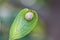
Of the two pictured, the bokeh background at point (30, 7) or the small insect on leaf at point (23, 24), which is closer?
the small insect on leaf at point (23, 24)

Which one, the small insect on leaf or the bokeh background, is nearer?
the small insect on leaf

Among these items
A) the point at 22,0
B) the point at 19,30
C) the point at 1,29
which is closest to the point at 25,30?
the point at 19,30

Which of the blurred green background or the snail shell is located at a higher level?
the blurred green background

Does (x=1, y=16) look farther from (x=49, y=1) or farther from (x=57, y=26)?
(x=57, y=26)

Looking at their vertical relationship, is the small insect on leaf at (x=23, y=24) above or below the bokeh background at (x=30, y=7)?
below

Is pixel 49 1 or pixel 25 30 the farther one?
pixel 49 1

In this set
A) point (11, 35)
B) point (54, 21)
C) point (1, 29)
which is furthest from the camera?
point (54, 21)
